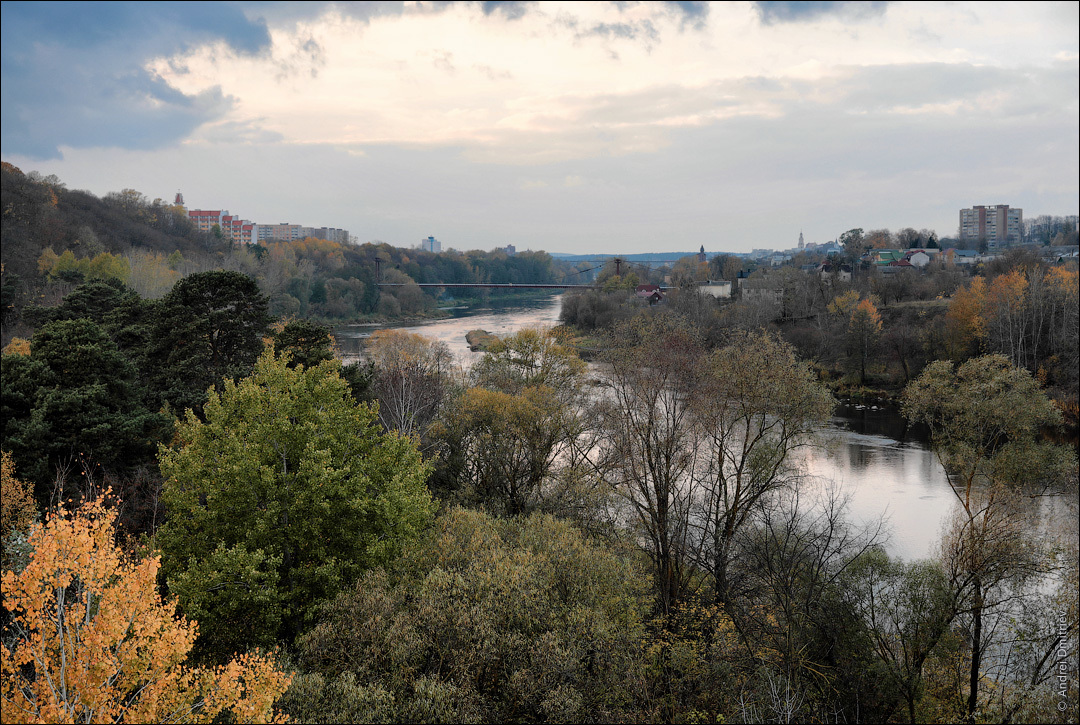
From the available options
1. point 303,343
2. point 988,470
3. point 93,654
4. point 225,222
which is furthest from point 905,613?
point 225,222

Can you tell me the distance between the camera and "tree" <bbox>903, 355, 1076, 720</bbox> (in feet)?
44.9

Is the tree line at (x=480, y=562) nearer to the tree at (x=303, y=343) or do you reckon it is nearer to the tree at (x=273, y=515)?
the tree at (x=273, y=515)

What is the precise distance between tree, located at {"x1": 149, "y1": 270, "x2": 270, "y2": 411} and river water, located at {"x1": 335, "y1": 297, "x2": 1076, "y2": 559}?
64.8ft

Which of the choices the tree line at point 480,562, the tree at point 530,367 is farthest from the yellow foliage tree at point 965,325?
the tree at point 530,367

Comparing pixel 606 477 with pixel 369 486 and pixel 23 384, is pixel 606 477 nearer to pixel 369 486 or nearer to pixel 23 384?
pixel 369 486

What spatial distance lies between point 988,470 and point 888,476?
29.7 ft

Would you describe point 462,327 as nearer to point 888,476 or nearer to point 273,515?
point 888,476

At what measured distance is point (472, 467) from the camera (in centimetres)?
2286

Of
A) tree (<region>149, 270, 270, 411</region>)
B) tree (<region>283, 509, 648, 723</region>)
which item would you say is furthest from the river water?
tree (<region>149, 270, 270, 411</region>)

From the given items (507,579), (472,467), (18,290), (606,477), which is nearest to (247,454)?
(507,579)

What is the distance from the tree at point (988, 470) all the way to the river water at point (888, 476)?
207 cm

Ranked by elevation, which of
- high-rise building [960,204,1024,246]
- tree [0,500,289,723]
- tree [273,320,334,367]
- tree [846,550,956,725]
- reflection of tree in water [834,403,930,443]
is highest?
high-rise building [960,204,1024,246]

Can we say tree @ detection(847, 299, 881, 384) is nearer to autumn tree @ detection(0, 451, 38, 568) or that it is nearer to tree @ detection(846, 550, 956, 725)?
tree @ detection(846, 550, 956, 725)

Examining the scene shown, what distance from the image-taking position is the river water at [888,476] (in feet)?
67.0
